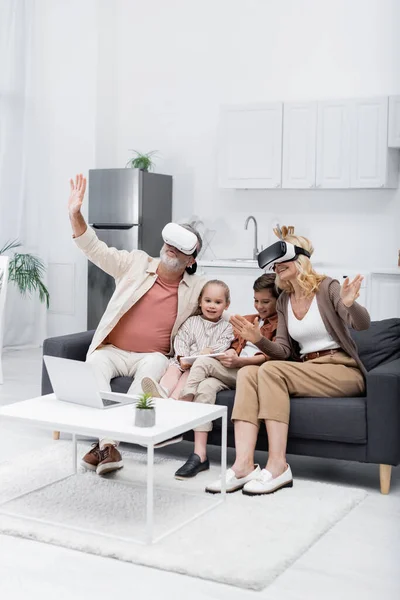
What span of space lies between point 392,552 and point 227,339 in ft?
4.76

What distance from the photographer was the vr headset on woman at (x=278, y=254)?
376cm

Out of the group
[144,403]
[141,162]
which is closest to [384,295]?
[141,162]

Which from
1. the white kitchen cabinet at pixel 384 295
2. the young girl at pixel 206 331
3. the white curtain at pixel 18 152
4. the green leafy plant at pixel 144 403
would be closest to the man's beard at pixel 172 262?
the young girl at pixel 206 331

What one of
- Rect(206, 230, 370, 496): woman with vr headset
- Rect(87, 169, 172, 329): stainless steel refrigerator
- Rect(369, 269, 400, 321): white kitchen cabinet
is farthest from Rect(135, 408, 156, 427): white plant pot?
Rect(87, 169, 172, 329): stainless steel refrigerator

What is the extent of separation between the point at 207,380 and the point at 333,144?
340cm

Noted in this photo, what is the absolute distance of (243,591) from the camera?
8.57ft

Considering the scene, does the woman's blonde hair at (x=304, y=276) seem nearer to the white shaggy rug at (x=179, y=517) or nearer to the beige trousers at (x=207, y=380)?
the beige trousers at (x=207, y=380)

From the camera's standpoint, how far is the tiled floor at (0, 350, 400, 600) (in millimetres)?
2586

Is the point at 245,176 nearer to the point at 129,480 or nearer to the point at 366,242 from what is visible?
the point at 366,242

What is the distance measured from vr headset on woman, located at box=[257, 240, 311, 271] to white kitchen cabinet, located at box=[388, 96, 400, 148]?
2992 millimetres

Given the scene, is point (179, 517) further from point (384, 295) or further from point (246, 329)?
point (384, 295)

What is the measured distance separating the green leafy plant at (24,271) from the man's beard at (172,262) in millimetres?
3048

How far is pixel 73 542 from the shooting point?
2.96 meters

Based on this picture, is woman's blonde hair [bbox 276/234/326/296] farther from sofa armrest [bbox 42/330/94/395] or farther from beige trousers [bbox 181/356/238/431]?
sofa armrest [bbox 42/330/94/395]
